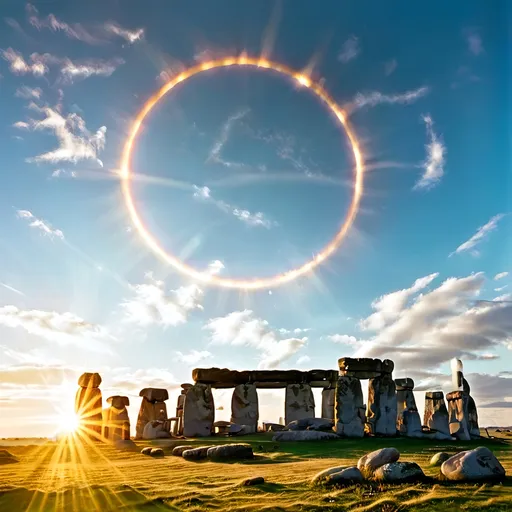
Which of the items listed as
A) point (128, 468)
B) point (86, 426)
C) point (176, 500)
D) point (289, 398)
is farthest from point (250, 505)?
point (289, 398)

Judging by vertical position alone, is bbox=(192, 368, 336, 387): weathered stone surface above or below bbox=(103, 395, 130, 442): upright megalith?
above

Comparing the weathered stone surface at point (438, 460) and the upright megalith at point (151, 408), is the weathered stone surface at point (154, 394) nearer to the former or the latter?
the upright megalith at point (151, 408)

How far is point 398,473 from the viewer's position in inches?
398

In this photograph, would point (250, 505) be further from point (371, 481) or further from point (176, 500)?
point (371, 481)

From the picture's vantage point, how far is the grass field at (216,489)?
879 centimetres

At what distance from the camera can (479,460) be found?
33.4 feet

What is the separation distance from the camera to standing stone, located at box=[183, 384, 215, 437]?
28172mm

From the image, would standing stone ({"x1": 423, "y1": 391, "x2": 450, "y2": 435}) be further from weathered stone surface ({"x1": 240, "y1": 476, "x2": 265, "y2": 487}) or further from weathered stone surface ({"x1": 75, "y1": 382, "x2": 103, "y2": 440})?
weathered stone surface ({"x1": 75, "y1": 382, "x2": 103, "y2": 440})

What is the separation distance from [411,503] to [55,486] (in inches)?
319

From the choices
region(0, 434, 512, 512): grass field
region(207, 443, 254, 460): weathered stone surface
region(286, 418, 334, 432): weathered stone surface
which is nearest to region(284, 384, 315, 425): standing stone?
region(286, 418, 334, 432): weathered stone surface

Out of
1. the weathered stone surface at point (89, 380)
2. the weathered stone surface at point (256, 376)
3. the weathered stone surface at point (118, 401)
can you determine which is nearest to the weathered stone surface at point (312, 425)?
the weathered stone surface at point (256, 376)

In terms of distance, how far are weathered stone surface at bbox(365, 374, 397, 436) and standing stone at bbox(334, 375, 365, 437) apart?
0.87 meters

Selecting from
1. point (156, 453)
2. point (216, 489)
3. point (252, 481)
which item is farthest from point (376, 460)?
point (156, 453)

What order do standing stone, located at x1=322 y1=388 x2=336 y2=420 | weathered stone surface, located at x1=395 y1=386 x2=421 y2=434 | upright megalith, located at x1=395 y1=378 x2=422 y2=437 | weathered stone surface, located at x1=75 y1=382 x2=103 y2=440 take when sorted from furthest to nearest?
1. standing stone, located at x1=322 y1=388 x2=336 y2=420
2. weathered stone surface, located at x1=75 y1=382 x2=103 y2=440
3. weathered stone surface, located at x1=395 y1=386 x2=421 y2=434
4. upright megalith, located at x1=395 y1=378 x2=422 y2=437
